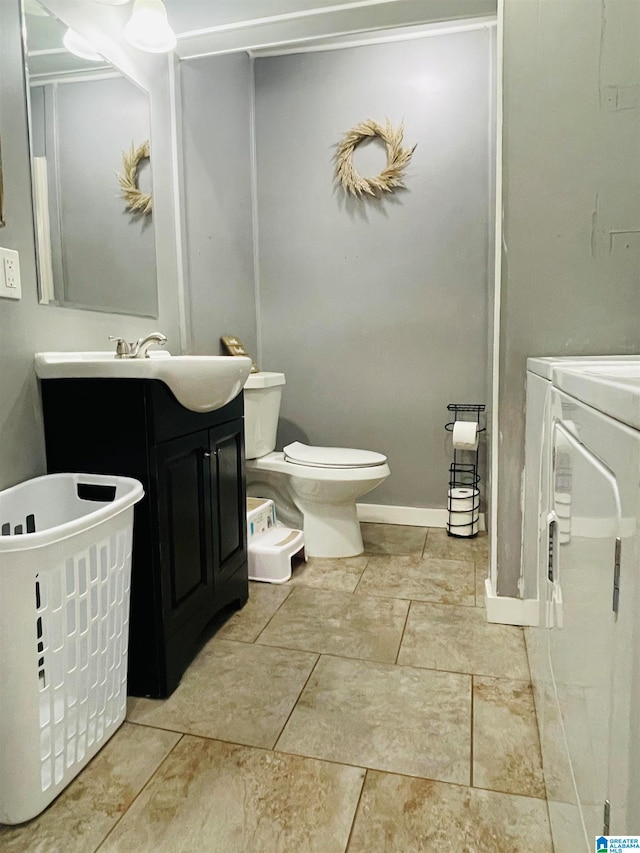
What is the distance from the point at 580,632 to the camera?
28.4 inches

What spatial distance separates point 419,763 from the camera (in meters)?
1.25

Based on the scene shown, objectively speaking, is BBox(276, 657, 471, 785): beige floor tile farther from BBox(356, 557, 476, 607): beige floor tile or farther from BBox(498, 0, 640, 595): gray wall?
BBox(498, 0, 640, 595): gray wall

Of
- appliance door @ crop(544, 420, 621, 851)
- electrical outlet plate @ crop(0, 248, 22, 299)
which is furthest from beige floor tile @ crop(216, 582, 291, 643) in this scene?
electrical outlet plate @ crop(0, 248, 22, 299)

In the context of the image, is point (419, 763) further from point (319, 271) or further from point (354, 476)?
point (319, 271)

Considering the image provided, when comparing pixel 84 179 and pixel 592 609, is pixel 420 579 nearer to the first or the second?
pixel 592 609

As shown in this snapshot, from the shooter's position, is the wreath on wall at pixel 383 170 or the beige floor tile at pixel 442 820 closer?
the beige floor tile at pixel 442 820

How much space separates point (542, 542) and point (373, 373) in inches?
73.1

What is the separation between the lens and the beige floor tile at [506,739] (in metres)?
1.20

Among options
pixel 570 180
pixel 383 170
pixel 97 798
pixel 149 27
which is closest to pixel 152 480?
pixel 97 798

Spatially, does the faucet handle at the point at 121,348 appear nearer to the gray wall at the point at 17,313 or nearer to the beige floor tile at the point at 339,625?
the gray wall at the point at 17,313

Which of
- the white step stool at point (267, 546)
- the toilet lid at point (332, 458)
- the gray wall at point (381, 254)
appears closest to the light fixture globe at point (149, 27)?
the gray wall at point (381, 254)

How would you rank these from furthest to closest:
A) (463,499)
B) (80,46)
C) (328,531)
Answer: (463,499), (328,531), (80,46)

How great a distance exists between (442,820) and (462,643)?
0.72m

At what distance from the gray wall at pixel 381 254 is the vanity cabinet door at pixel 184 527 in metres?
1.43
